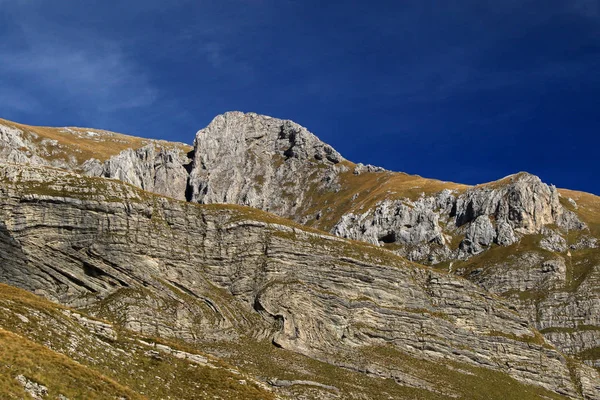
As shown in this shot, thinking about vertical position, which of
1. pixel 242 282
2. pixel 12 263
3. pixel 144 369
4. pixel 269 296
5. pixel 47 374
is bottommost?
pixel 144 369

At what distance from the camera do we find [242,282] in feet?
415

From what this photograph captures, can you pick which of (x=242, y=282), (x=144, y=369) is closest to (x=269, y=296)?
(x=242, y=282)

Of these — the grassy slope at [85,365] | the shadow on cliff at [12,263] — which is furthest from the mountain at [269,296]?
the grassy slope at [85,365]

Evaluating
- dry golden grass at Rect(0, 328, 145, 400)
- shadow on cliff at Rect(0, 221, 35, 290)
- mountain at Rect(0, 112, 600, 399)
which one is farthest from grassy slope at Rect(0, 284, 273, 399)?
shadow on cliff at Rect(0, 221, 35, 290)

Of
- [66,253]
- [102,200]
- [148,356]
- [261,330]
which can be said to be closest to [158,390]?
[148,356]

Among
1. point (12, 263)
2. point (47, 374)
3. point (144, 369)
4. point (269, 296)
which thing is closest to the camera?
point (47, 374)

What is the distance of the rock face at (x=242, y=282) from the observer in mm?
112562

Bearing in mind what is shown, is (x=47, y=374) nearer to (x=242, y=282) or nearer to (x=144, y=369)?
(x=144, y=369)

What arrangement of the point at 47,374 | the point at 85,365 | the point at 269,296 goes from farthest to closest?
the point at 269,296 < the point at 85,365 < the point at 47,374

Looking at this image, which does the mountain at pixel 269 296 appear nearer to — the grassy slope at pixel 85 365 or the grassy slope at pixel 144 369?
the grassy slope at pixel 144 369

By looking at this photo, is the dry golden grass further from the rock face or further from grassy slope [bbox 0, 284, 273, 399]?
the rock face

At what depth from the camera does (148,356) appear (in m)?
67.7

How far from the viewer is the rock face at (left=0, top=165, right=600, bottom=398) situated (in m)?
113

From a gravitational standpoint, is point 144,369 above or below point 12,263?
below
